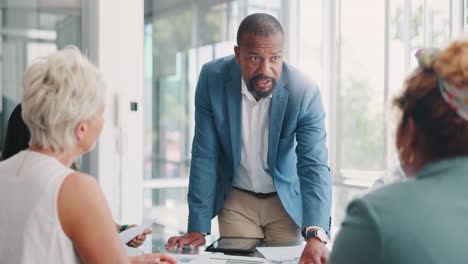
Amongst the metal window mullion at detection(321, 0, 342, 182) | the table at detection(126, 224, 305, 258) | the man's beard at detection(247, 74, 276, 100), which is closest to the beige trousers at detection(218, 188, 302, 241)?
the table at detection(126, 224, 305, 258)

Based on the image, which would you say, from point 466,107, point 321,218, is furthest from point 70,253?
point 321,218

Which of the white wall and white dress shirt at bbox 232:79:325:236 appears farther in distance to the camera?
the white wall

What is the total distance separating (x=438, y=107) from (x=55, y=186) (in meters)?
0.84

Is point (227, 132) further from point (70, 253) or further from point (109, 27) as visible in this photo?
point (109, 27)

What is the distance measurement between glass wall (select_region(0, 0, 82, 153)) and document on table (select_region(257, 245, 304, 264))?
2.35m

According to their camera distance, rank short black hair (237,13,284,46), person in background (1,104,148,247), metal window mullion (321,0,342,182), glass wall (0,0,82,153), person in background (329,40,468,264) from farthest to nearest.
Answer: metal window mullion (321,0,342,182) < glass wall (0,0,82,153) < short black hair (237,13,284,46) < person in background (1,104,148,247) < person in background (329,40,468,264)

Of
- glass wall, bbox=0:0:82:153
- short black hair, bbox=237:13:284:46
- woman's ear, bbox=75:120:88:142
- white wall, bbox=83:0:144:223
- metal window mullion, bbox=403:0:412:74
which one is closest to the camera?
woman's ear, bbox=75:120:88:142

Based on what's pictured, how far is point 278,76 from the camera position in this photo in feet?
7.09

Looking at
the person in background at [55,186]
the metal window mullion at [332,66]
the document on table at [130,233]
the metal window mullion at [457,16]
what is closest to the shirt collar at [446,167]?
the person in background at [55,186]

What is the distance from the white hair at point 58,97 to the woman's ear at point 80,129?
0.01 metres

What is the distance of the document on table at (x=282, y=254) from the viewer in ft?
5.57

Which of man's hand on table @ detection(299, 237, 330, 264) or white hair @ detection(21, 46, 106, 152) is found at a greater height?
white hair @ detection(21, 46, 106, 152)

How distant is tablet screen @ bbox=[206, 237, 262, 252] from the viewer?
1822mm

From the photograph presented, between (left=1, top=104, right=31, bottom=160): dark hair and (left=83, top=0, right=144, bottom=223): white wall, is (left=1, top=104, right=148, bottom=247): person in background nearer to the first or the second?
(left=1, top=104, right=31, bottom=160): dark hair
